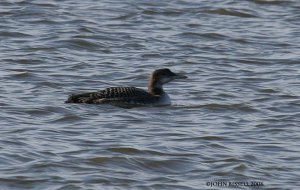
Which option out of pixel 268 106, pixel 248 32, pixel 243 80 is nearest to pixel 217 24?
pixel 248 32

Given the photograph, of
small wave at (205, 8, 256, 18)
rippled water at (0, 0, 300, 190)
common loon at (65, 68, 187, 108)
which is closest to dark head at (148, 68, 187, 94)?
common loon at (65, 68, 187, 108)

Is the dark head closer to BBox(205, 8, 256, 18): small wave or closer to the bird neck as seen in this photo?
the bird neck

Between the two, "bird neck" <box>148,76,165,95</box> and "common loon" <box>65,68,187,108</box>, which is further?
"bird neck" <box>148,76,165,95</box>

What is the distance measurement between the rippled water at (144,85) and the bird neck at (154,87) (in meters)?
0.28

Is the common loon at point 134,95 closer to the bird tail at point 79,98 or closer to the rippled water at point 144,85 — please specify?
the bird tail at point 79,98

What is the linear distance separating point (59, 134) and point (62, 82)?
143 inches

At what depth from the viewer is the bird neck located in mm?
16234

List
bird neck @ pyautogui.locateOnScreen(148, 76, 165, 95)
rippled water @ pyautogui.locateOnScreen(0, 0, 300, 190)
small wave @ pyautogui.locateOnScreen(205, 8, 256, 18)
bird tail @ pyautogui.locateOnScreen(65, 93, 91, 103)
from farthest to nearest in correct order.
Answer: small wave @ pyautogui.locateOnScreen(205, 8, 256, 18), bird neck @ pyautogui.locateOnScreen(148, 76, 165, 95), bird tail @ pyautogui.locateOnScreen(65, 93, 91, 103), rippled water @ pyautogui.locateOnScreen(0, 0, 300, 190)

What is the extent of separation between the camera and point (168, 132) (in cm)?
1396

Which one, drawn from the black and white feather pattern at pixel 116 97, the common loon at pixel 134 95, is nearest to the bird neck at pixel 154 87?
the common loon at pixel 134 95

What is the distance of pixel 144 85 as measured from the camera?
58.0ft

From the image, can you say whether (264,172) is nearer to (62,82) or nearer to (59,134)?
(59,134)

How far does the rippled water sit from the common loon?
156 mm

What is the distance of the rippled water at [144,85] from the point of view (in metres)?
12.1
